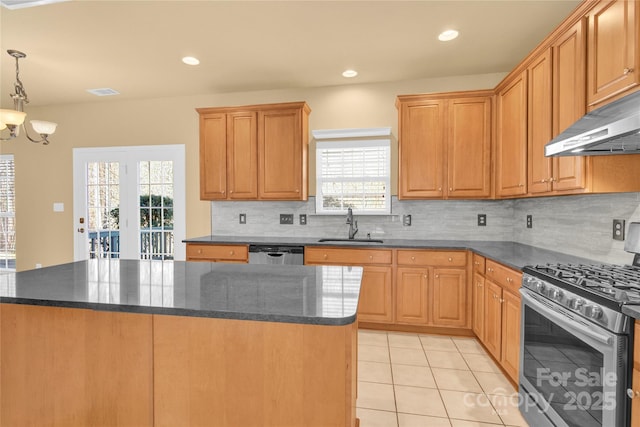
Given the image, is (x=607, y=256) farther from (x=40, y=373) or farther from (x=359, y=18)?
(x=40, y=373)

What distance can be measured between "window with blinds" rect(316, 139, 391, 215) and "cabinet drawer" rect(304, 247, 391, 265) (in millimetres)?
709

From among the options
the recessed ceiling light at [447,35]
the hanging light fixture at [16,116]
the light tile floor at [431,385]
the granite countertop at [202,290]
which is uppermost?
the recessed ceiling light at [447,35]

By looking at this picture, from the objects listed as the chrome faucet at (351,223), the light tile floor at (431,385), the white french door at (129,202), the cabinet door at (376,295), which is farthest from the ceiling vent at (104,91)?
the light tile floor at (431,385)

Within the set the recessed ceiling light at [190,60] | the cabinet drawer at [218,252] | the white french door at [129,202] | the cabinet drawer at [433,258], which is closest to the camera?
the cabinet drawer at [433,258]

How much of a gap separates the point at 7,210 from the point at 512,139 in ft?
22.8

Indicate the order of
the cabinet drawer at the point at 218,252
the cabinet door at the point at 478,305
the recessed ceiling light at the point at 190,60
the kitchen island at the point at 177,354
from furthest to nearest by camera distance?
the cabinet drawer at the point at 218,252, the recessed ceiling light at the point at 190,60, the cabinet door at the point at 478,305, the kitchen island at the point at 177,354

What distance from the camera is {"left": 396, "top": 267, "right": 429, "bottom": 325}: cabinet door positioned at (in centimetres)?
325

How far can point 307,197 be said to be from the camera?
4031 mm

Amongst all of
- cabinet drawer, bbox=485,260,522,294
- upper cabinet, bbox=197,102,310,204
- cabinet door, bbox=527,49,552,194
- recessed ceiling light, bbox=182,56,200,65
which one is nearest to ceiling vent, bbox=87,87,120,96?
upper cabinet, bbox=197,102,310,204

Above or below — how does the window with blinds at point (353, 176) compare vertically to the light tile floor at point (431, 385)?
above

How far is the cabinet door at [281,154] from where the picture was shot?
373 centimetres

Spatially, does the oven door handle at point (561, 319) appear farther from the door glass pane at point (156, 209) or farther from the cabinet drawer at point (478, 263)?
the door glass pane at point (156, 209)

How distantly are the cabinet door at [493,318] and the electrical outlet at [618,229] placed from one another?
0.79 meters

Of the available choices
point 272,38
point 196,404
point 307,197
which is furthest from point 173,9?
point 196,404
